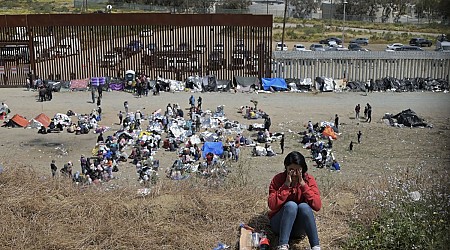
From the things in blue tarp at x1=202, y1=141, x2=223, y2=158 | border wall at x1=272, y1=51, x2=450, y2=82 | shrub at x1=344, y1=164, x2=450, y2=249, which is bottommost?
blue tarp at x1=202, y1=141, x2=223, y2=158

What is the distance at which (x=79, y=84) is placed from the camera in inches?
1065

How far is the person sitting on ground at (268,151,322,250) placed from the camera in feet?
16.0

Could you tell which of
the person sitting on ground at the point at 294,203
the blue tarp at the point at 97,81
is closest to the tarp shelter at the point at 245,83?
the blue tarp at the point at 97,81

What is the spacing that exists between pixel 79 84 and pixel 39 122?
24.2ft

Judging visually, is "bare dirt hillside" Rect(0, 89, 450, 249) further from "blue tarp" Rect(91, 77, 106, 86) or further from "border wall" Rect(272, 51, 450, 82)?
"border wall" Rect(272, 51, 450, 82)

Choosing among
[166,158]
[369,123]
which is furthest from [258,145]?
[369,123]

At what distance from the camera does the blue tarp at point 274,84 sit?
27266mm

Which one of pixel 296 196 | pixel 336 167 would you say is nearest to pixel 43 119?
pixel 336 167

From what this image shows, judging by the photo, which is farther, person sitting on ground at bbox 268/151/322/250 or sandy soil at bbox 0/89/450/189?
sandy soil at bbox 0/89/450/189

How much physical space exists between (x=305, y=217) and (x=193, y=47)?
24291 millimetres

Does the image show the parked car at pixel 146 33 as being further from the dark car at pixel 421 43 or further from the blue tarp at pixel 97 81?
the dark car at pixel 421 43

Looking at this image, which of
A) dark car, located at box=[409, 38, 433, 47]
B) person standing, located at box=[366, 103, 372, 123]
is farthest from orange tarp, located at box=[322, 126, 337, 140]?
dark car, located at box=[409, 38, 433, 47]

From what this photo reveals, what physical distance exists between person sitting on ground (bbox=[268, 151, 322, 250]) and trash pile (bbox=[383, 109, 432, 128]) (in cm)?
1674

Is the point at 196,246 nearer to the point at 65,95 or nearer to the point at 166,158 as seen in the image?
the point at 166,158
